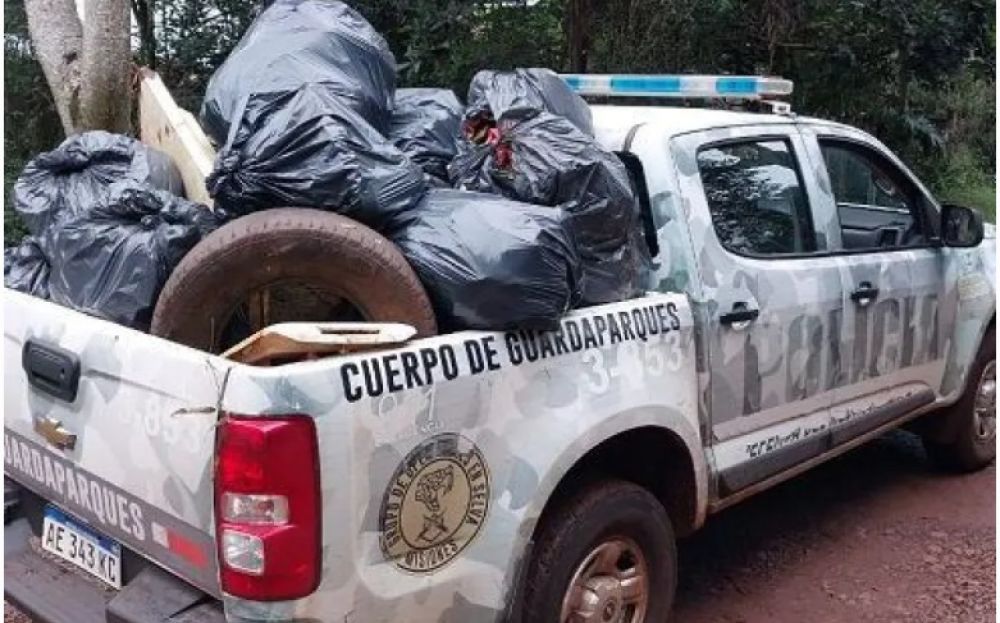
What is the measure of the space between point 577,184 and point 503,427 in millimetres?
783

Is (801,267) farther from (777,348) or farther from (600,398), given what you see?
(600,398)

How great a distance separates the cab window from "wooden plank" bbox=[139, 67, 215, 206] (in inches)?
93.5

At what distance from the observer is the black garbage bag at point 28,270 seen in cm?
310

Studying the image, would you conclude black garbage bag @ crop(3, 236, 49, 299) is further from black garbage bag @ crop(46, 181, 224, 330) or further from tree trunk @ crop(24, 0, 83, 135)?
tree trunk @ crop(24, 0, 83, 135)

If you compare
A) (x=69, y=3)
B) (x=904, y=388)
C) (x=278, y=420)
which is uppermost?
(x=69, y=3)

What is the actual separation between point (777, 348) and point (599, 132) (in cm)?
94

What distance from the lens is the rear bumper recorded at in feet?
7.90

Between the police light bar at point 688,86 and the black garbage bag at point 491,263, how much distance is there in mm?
1382

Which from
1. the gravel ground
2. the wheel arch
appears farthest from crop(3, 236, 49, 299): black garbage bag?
the wheel arch

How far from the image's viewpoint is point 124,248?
9.24ft

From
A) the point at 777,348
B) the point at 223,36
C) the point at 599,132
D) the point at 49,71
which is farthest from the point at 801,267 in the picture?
the point at 223,36

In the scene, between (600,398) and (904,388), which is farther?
(904,388)

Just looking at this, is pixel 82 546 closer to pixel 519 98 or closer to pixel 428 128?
pixel 428 128

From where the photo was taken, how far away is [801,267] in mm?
3709
